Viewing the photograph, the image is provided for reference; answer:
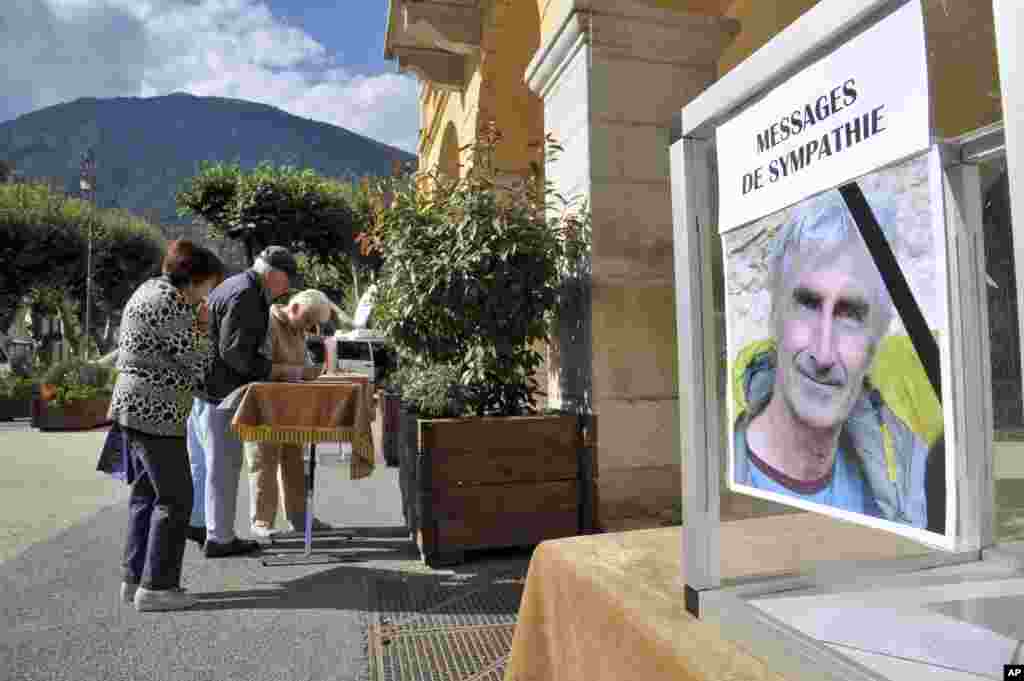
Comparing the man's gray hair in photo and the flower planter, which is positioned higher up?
the man's gray hair in photo

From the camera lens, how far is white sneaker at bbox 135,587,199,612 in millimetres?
3156

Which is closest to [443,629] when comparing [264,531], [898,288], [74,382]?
[264,531]

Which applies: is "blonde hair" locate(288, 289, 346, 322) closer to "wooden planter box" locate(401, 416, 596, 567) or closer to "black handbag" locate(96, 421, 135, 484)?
"wooden planter box" locate(401, 416, 596, 567)

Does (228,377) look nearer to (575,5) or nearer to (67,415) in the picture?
(575,5)

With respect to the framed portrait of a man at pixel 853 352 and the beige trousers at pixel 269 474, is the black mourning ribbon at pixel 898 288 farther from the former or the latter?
the beige trousers at pixel 269 474

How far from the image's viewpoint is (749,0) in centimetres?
554

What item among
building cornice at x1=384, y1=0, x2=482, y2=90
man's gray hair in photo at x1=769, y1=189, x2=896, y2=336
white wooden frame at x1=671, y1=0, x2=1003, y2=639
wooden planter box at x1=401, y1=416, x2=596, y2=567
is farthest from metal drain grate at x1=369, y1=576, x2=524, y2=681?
building cornice at x1=384, y1=0, x2=482, y2=90

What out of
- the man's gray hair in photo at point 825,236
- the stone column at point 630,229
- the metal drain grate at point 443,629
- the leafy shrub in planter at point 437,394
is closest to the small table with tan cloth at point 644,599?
the man's gray hair in photo at point 825,236

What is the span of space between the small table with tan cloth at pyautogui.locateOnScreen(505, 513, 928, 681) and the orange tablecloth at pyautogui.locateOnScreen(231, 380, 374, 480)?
2609mm

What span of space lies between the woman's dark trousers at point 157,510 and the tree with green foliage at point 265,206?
21736 millimetres

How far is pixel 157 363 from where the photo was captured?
129 inches

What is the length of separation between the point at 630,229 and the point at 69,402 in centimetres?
1238

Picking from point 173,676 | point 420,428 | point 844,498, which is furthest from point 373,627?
point 844,498

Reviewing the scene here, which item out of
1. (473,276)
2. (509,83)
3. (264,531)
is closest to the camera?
(473,276)
